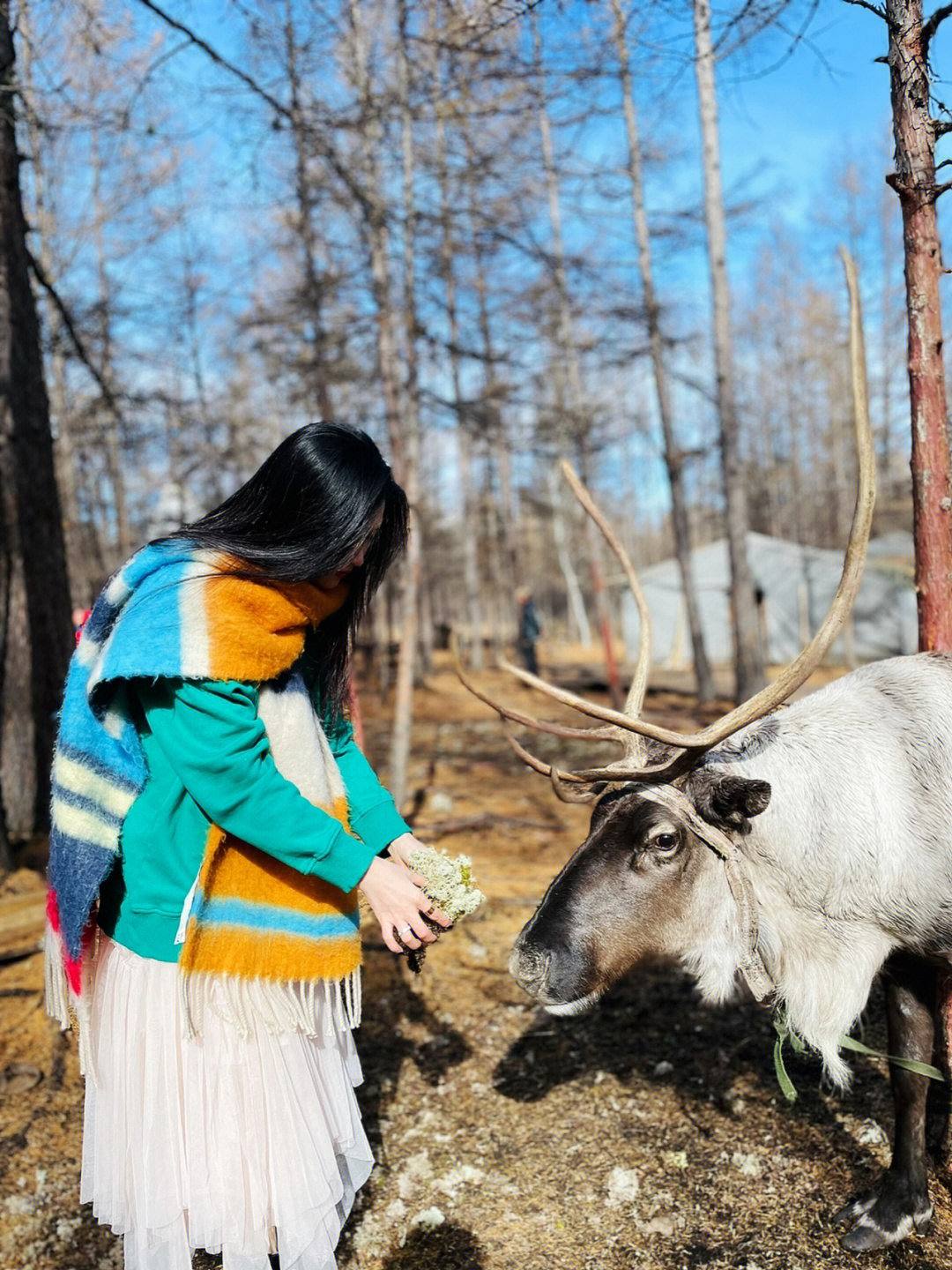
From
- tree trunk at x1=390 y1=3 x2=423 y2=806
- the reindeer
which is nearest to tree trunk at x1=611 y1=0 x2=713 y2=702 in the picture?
tree trunk at x1=390 y1=3 x2=423 y2=806

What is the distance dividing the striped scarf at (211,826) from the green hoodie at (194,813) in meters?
0.04

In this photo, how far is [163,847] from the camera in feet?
5.74

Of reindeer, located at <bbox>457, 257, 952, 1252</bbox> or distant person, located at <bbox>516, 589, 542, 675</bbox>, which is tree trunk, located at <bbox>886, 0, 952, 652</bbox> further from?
distant person, located at <bbox>516, 589, 542, 675</bbox>

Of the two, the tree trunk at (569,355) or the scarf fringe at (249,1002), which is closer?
the scarf fringe at (249,1002)

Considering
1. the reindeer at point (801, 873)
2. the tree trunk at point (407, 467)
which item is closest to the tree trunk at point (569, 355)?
the tree trunk at point (407, 467)

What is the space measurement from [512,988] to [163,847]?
8.80 ft

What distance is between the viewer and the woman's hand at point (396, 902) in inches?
70.1

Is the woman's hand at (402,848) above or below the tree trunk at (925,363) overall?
below

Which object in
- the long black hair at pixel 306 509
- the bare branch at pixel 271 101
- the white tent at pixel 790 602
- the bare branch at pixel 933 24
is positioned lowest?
the white tent at pixel 790 602

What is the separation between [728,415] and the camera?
10.0 meters

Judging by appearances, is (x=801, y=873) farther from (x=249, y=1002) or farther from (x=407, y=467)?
(x=407, y=467)

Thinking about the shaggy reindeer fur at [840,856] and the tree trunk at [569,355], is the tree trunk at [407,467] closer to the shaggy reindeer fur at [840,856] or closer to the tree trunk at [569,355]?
the tree trunk at [569,355]

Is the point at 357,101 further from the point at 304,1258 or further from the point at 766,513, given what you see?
the point at 766,513

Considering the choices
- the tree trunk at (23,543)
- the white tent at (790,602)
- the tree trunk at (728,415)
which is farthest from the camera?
the white tent at (790,602)
